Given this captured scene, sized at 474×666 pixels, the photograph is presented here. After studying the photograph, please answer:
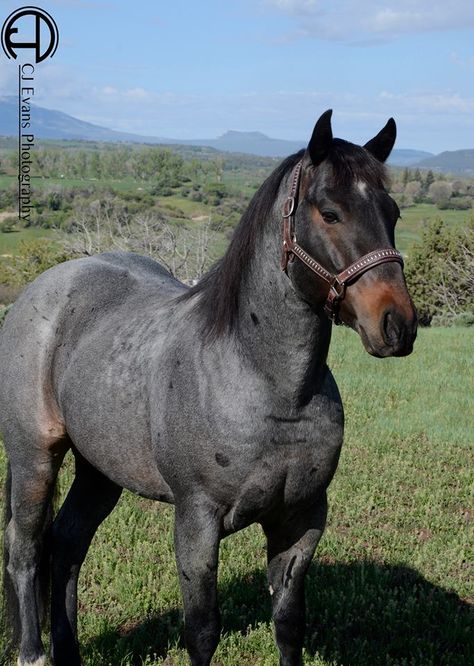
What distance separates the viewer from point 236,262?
9.78ft

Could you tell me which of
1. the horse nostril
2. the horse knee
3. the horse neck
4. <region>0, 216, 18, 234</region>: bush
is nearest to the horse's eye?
the horse neck

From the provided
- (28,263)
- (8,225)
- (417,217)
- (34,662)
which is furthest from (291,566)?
(417,217)

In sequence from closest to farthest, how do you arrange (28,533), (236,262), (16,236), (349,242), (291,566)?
(349,242)
(236,262)
(291,566)
(28,533)
(16,236)

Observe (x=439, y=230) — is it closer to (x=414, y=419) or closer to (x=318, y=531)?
(x=414, y=419)

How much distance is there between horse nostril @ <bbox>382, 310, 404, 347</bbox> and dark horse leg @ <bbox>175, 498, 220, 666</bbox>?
105 centimetres

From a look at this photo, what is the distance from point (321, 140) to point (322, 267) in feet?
1.42

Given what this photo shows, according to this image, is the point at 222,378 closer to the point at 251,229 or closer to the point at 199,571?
the point at 251,229

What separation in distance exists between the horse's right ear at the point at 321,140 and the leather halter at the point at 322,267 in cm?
11

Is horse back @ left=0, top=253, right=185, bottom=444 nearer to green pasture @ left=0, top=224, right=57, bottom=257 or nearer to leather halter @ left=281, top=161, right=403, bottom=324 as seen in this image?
leather halter @ left=281, top=161, right=403, bottom=324

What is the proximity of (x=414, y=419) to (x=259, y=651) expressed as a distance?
19.3ft

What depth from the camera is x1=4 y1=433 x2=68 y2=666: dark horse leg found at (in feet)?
12.9

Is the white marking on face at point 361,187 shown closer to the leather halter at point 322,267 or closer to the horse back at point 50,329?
the leather halter at point 322,267

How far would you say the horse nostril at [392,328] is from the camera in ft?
7.84

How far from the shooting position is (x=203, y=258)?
45.3 meters
